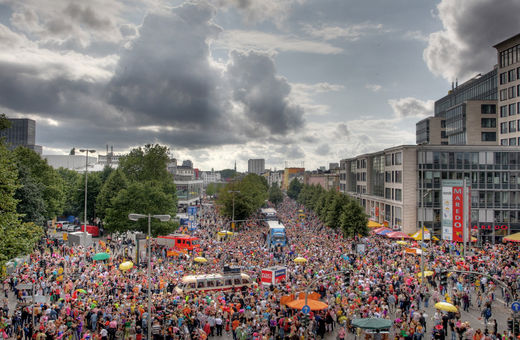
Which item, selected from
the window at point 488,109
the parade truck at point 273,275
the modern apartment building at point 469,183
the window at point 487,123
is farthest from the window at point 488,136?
the parade truck at point 273,275

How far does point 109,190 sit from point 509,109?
6500 centimetres

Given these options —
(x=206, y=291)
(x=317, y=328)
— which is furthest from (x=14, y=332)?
(x=317, y=328)

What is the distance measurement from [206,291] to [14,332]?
12207 millimetres

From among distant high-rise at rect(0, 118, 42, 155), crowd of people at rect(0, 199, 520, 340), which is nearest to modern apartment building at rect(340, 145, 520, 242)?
crowd of people at rect(0, 199, 520, 340)

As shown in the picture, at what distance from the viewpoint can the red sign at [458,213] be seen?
47.6 meters

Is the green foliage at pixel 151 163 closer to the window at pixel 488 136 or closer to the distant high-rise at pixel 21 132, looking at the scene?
the window at pixel 488 136

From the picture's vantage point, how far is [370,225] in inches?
2266

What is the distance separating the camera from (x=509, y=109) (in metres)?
63.5

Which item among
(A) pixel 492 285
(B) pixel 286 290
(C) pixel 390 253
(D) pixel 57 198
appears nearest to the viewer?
(B) pixel 286 290

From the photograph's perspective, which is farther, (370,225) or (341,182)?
(341,182)

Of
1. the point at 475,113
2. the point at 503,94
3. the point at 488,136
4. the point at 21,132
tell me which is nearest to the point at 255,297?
the point at 503,94

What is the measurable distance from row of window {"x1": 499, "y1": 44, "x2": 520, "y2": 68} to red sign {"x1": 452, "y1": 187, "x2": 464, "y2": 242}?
27434mm

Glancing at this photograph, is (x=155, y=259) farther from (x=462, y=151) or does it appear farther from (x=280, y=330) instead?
(x=462, y=151)

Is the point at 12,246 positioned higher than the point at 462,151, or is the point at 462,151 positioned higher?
the point at 462,151
